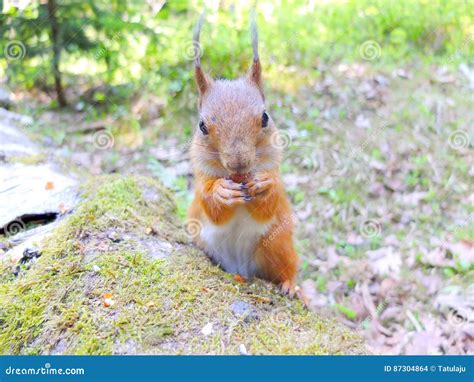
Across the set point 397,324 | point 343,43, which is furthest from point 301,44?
point 397,324

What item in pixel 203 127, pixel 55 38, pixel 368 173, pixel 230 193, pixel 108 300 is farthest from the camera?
pixel 55 38

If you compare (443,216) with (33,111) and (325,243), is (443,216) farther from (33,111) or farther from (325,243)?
(33,111)

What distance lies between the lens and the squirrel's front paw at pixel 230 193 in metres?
2.50

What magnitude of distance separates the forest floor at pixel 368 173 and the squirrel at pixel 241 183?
0.70m

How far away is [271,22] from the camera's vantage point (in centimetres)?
687

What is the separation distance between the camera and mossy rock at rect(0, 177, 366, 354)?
201 centimetres

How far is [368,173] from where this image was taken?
195 inches

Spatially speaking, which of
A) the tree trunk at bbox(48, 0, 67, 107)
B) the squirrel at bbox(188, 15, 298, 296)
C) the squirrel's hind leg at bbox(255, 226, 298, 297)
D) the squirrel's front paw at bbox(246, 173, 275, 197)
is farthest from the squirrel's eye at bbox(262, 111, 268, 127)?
the tree trunk at bbox(48, 0, 67, 107)

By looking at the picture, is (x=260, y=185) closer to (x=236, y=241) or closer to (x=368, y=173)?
(x=236, y=241)

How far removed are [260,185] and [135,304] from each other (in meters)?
0.83

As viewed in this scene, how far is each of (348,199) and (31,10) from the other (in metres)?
3.95

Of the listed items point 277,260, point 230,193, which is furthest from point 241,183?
point 277,260

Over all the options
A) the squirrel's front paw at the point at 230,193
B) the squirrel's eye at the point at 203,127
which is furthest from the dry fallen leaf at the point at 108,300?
the squirrel's eye at the point at 203,127

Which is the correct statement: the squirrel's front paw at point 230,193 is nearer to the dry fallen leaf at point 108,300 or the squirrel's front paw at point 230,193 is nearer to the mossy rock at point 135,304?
the mossy rock at point 135,304
